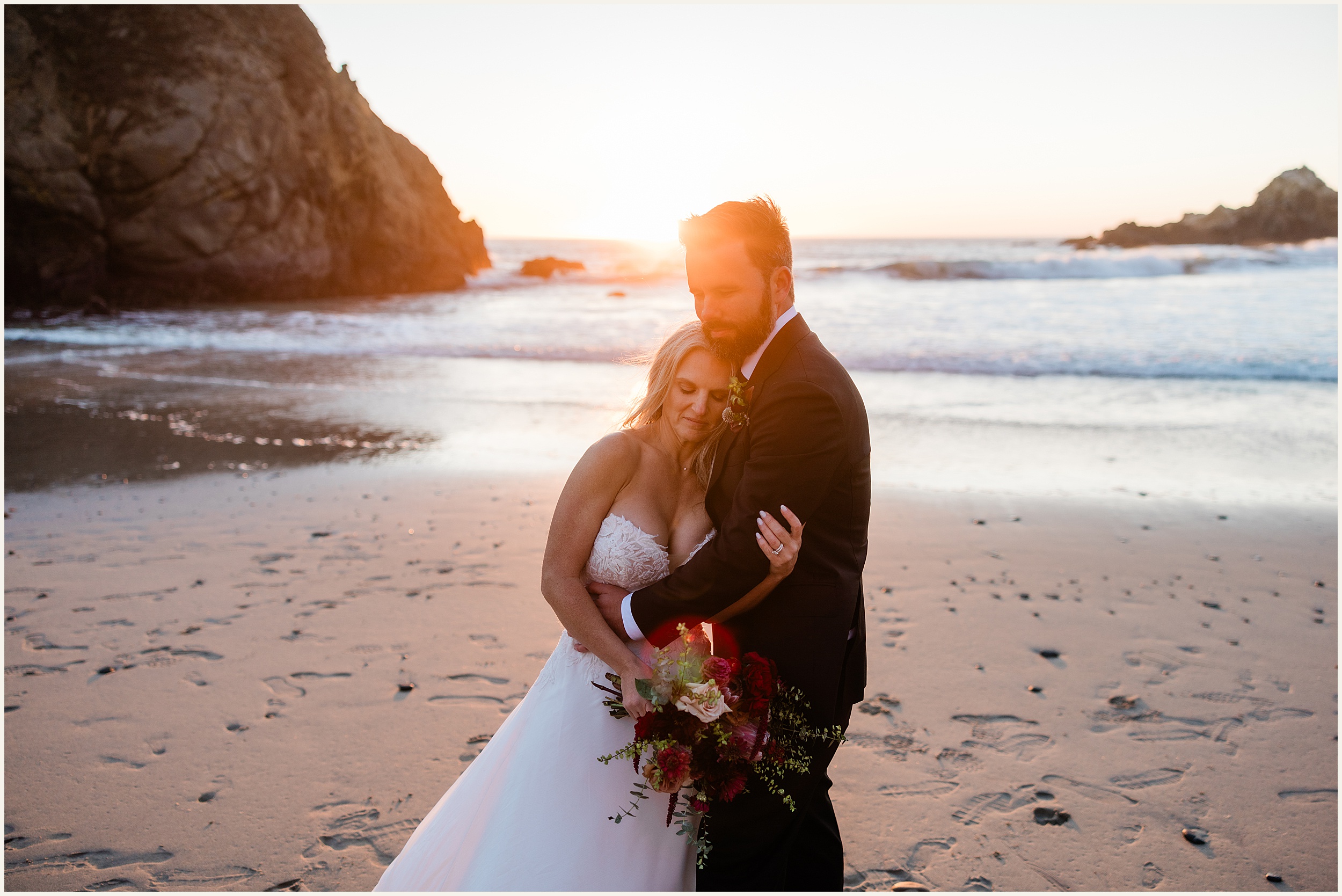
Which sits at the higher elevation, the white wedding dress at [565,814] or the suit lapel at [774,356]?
the suit lapel at [774,356]

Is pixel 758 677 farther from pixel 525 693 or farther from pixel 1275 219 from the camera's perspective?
pixel 1275 219

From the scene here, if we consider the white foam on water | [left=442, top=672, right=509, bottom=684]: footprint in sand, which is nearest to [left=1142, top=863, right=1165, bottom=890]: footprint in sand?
[left=442, top=672, right=509, bottom=684]: footprint in sand

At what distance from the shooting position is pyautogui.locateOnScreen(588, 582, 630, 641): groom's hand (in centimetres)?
268

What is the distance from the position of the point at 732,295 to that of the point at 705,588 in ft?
3.03

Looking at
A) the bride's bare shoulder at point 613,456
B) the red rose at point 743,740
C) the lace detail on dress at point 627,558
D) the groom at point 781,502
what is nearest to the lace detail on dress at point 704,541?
the lace detail on dress at point 627,558

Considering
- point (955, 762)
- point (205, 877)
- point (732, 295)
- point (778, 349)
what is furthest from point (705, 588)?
point (205, 877)

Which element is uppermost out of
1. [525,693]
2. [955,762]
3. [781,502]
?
[781,502]

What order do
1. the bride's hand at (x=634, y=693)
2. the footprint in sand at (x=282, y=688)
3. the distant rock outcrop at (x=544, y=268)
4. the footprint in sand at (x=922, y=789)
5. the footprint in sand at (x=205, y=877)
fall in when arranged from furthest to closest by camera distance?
1. the distant rock outcrop at (x=544, y=268)
2. the footprint in sand at (x=282, y=688)
3. the footprint in sand at (x=922, y=789)
4. the footprint in sand at (x=205, y=877)
5. the bride's hand at (x=634, y=693)

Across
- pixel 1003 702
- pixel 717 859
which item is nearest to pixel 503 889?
pixel 717 859

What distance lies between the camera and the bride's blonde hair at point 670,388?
2756 millimetres

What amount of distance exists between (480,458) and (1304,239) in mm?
61006

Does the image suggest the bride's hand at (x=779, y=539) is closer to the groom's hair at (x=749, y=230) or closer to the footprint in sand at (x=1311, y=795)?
the groom's hair at (x=749, y=230)

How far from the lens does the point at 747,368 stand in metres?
2.71

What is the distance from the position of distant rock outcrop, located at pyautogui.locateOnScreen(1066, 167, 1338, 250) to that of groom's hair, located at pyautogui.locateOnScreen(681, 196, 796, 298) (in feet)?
206
